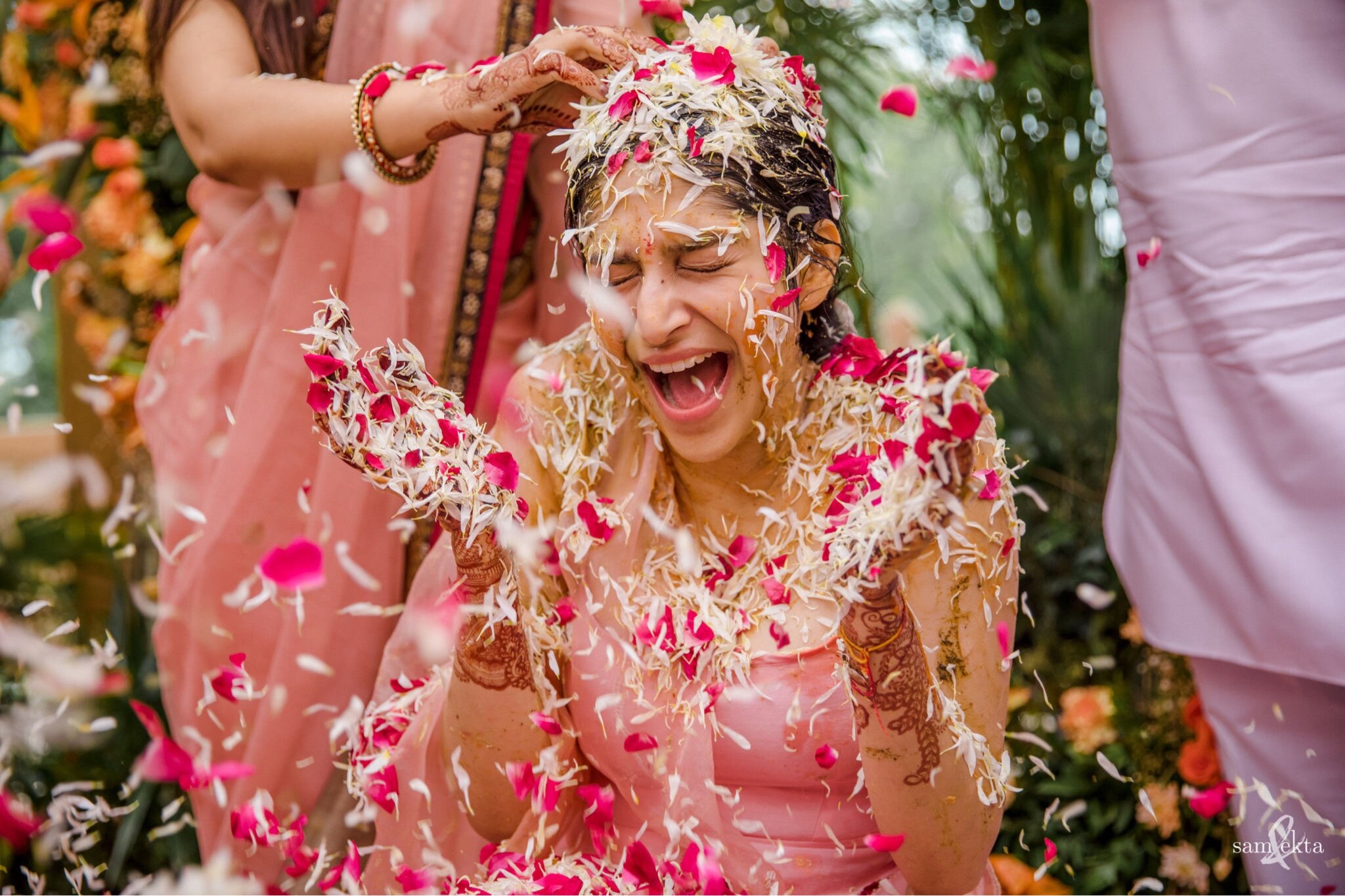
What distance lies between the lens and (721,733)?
161 cm

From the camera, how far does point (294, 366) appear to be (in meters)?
2.08

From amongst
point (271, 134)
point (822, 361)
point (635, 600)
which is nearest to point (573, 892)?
point (635, 600)

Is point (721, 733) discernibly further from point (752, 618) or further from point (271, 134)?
point (271, 134)

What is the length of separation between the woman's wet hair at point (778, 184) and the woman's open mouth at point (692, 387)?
172 mm

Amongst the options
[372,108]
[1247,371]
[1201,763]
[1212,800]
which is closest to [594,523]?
[372,108]

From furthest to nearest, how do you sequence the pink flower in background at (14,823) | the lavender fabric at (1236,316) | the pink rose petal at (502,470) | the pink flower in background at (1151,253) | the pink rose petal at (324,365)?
the pink flower in background at (1151,253) → the pink flower in background at (14,823) → the lavender fabric at (1236,316) → the pink rose petal at (502,470) → the pink rose petal at (324,365)

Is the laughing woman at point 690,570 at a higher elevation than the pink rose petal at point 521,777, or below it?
higher

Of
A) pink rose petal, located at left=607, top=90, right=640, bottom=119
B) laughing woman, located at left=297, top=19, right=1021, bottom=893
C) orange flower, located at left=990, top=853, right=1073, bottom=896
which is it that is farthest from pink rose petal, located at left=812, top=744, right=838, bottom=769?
orange flower, located at left=990, top=853, right=1073, bottom=896

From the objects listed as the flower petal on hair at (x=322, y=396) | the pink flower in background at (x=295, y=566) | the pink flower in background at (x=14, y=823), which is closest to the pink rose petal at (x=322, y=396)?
the flower petal on hair at (x=322, y=396)

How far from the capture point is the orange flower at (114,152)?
9.89 ft

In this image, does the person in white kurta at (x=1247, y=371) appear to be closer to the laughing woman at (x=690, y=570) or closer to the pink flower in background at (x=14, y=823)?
the laughing woman at (x=690, y=570)

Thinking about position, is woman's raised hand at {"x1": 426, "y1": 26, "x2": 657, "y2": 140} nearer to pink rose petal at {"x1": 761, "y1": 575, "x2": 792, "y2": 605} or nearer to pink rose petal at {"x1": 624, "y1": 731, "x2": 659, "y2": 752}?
pink rose petal at {"x1": 761, "y1": 575, "x2": 792, "y2": 605}

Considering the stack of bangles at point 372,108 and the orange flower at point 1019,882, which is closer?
the stack of bangles at point 372,108

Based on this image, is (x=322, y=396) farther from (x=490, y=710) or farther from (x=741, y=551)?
(x=741, y=551)
